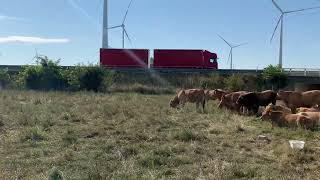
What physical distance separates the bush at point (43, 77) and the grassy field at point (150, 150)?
3773 centimetres

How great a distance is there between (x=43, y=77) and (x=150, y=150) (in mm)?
47169

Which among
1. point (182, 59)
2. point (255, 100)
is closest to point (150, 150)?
point (255, 100)

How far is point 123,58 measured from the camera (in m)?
69.3

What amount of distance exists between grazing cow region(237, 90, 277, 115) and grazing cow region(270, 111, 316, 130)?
510cm

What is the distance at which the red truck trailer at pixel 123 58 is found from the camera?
227 feet

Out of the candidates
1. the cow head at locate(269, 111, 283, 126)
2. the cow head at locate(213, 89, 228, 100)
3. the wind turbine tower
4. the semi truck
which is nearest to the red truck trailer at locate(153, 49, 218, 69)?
the semi truck

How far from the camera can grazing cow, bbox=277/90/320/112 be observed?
2459cm

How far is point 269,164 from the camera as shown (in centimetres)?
1202

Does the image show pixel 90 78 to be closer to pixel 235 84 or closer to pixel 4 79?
pixel 4 79

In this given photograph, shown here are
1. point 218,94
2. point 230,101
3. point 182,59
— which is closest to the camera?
point 230,101

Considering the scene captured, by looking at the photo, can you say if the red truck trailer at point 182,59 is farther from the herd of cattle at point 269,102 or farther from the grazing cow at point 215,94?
the herd of cattle at point 269,102

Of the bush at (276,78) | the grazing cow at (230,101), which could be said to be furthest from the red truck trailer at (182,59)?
the grazing cow at (230,101)

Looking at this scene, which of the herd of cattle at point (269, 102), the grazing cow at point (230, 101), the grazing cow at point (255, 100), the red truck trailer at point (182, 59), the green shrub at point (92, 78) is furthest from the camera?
the red truck trailer at point (182, 59)

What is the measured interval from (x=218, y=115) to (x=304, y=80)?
40.9 meters
